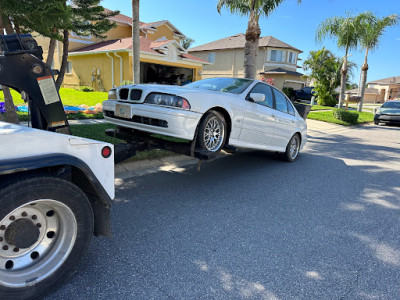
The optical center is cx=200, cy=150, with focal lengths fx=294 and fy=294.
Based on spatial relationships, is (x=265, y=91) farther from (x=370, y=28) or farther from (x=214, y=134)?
(x=370, y=28)

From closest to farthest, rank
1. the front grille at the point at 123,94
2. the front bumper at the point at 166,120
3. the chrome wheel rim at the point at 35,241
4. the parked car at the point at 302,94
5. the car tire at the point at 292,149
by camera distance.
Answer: the chrome wheel rim at the point at 35,241 < the front bumper at the point at 166,120 < the front grille at the point at 123,94 < the car tire at the point at 292,149 < the parked car at the point at 302,94

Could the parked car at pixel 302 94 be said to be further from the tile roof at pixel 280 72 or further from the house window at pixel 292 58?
the house window at pixel 292 58

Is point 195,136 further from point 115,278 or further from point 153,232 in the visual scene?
point 115,278

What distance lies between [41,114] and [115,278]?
1.86 metres

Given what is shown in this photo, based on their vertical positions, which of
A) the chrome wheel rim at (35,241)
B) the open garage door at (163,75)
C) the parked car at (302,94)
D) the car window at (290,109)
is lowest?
the chrome wheel rim at (35,241)

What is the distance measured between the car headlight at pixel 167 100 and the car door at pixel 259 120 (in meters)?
1.36

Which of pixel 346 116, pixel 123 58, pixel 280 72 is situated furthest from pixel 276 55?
Result: pixel 123 58

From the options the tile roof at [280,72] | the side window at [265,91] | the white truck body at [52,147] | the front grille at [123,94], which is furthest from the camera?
the tile roof at [280,72]

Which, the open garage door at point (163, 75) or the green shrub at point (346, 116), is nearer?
the green shrub at point (346, 116)

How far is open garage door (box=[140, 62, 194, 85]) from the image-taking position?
25.4m

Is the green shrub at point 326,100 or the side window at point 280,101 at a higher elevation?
the green shrub at point 326,100

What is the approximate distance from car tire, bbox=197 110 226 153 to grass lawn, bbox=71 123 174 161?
206 cm

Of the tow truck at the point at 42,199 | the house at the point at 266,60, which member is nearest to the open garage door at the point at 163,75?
the house at the point at 266,60

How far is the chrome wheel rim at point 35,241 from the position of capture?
2.09 meters
